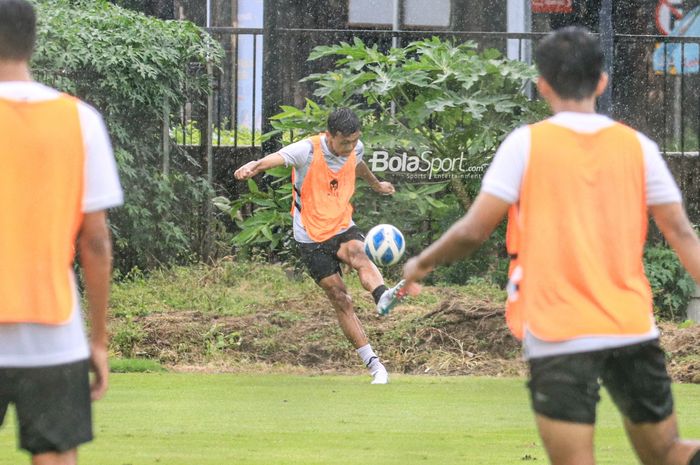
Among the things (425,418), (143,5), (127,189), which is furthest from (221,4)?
(425,418)

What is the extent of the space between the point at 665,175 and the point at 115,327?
348 inches

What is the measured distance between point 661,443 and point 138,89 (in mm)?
11094

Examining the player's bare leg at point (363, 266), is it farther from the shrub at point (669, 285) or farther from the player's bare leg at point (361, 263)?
the shrub at point (669, 285)

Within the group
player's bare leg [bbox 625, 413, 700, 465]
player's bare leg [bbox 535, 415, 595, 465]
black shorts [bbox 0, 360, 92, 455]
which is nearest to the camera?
black shorts [bbox 0, 360, 92, 455]

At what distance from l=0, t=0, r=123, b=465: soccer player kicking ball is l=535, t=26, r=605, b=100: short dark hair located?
4.78ft

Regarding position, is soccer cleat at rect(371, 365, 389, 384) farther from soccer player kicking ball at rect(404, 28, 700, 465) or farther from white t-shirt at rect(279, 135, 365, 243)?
soccer player kicking ball at rect(404, 28, 700, 465)

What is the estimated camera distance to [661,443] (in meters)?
4.35

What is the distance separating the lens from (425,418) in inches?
328

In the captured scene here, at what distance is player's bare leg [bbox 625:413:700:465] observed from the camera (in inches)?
169

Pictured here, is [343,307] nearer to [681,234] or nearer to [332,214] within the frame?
[332,214]

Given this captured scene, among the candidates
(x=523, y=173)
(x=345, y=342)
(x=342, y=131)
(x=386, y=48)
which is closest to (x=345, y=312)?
(x=342, y=131)

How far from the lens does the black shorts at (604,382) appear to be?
411cm

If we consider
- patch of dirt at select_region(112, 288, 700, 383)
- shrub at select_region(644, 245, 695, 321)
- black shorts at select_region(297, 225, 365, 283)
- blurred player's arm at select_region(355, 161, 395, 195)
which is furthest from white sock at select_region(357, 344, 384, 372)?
shrub at select_region(644, 245, 695, 321)

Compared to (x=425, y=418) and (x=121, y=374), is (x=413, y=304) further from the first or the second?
(x=425, y=418)
